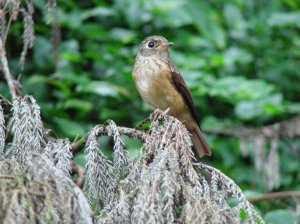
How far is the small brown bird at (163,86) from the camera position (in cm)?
537

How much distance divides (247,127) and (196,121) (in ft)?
3.70

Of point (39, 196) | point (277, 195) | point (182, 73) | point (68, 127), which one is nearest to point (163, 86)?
point (182, 73)

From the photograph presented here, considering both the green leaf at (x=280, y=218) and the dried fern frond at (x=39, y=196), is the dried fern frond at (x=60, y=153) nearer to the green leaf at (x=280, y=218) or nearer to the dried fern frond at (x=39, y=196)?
the dried fern frond at (x=39, y=196)

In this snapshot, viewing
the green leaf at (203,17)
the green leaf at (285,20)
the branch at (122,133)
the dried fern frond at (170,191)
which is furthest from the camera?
the green leaf at (285,20)

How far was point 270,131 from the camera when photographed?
626cm

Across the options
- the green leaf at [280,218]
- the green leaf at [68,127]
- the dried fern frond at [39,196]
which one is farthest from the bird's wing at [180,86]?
the dried fern frond at [39,196]

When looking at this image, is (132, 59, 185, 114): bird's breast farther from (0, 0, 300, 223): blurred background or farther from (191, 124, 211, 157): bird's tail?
(0, 0, 300, 223): blurred background

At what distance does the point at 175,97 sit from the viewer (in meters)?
5.44

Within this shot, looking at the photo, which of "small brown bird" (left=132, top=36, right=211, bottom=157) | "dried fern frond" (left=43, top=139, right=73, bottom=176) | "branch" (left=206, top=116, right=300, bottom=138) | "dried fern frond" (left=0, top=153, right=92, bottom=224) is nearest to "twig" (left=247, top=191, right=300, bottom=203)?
"small brown bird" (left=132, top=36, right=211, bottom=157)

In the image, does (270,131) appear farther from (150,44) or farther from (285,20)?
(285,20)

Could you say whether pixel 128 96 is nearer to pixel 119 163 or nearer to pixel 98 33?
pixel 98 33

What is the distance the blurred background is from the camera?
19.5 ft

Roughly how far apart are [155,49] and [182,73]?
1.50 feet

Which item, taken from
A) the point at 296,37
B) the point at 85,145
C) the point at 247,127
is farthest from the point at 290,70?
A: the point at 85,145
